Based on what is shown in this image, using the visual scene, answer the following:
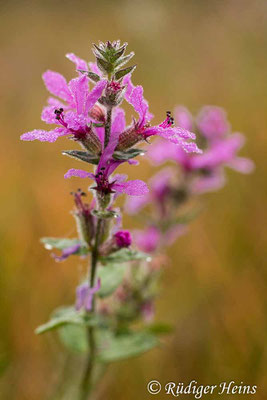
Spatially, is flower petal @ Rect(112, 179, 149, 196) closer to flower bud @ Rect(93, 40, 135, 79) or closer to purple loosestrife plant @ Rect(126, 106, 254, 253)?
flower bud @ Rect(93, 40, 135, 79)

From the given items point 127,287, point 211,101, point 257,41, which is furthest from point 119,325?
point 257,41

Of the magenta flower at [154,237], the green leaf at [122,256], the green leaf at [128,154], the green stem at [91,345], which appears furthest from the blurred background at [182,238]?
the green leaf at [128,154]

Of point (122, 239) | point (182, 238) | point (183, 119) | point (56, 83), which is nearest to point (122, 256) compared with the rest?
point (122, 239)

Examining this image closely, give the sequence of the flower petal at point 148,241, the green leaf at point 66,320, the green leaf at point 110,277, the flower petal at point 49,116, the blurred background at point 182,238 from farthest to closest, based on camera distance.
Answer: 1. the flower petal at point 148,241
2. the blurred background at point 182,238
3. the green leaf at point 110,277
4. the green leaf at point 66,320
5. the flower petal at point 49,116

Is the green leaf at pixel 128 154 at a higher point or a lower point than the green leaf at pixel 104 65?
lower

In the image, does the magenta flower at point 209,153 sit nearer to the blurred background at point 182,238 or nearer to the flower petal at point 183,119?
the flower petal at point 183,119

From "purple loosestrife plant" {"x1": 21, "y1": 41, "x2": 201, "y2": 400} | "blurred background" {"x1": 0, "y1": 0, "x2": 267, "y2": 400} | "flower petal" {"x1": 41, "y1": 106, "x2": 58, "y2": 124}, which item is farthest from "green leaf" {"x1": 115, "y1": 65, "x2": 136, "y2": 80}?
"blurred background" {"x1": 0, "y1": 0, "x2": 267, "y2": 400}
